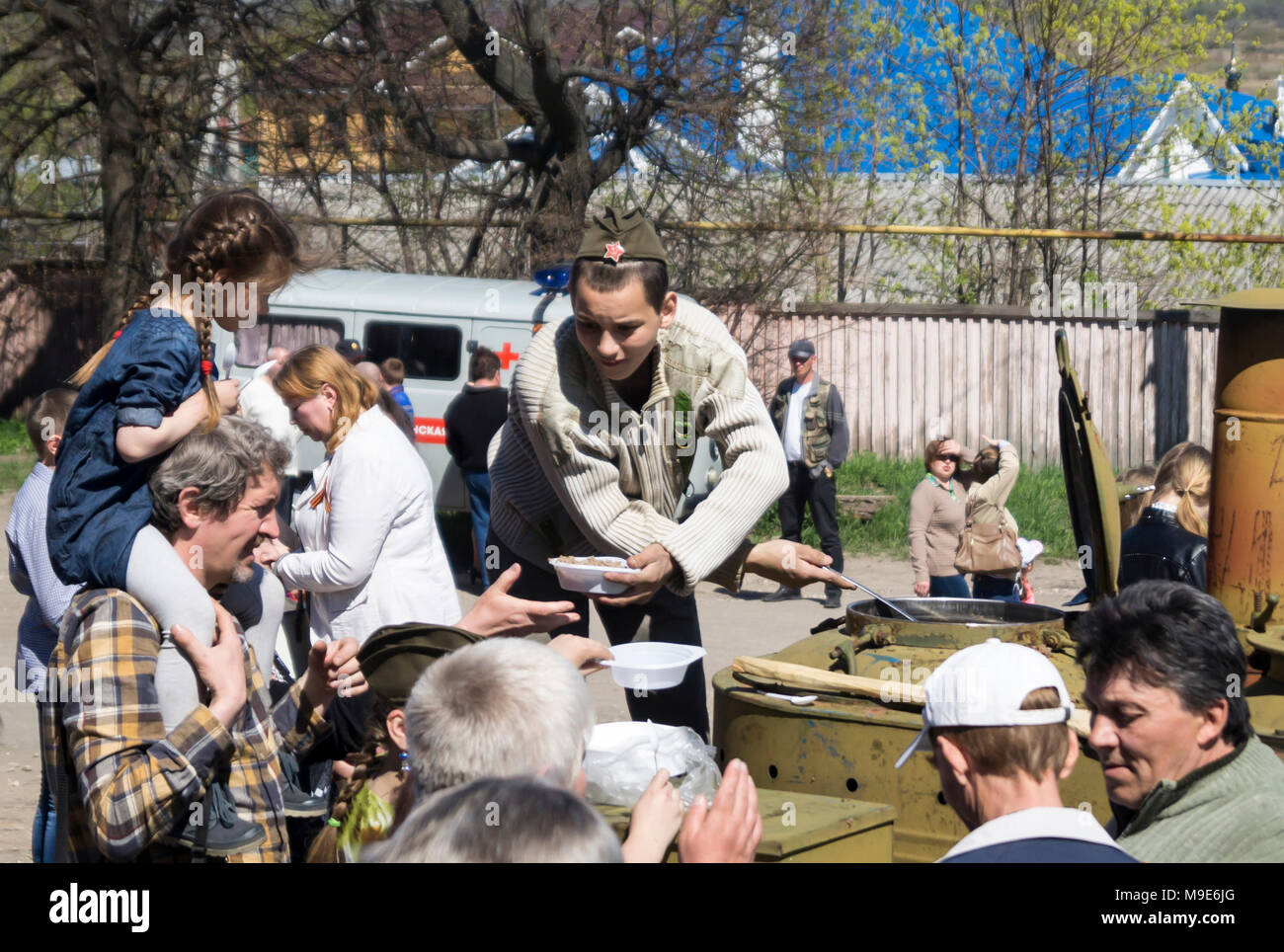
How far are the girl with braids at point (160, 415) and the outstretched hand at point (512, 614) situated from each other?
76 centimetres

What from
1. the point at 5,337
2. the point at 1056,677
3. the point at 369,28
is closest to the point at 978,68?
the point at 369,28

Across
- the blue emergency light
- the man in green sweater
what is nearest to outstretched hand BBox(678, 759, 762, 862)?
the man in green sweater

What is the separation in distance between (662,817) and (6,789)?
15.1ft

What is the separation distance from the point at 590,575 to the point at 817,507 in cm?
729

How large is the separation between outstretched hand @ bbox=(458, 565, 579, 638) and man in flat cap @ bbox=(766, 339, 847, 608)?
286 inches

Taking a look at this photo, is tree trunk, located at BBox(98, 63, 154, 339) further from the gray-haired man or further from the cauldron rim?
the gray-haired man

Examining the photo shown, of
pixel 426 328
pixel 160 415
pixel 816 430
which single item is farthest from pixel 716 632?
pixel 160 415

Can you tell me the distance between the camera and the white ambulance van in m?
12.4

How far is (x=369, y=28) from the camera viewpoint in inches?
595

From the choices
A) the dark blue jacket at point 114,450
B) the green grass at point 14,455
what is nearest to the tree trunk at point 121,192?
the green grass at point 14,455

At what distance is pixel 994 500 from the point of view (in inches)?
332

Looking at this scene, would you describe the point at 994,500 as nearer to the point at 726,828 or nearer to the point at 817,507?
the point at 817,507

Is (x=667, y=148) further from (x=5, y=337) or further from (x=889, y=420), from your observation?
(x=5, y=337)

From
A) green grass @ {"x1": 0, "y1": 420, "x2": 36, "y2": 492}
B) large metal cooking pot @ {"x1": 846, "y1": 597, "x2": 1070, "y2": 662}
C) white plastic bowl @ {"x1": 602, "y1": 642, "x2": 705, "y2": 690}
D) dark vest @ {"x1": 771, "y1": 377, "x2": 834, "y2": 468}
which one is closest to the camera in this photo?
white plastic bowl @ {"x1": 602, "y1": 642, "x2": 705, "y2": 690}
